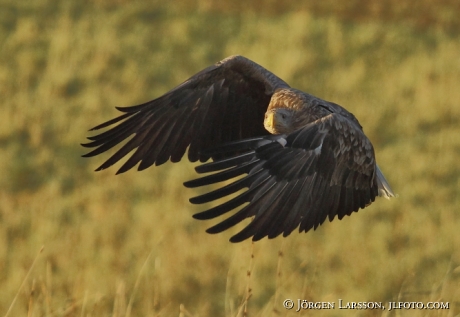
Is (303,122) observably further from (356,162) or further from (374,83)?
(374,83)

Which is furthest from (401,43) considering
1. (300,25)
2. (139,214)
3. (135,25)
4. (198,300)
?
(198,300)

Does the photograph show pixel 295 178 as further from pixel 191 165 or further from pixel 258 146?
pixel 191 165

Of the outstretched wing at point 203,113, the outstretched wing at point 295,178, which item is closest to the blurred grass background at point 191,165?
the outstretched wing at point 295,178

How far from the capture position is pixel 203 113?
5.78 metres

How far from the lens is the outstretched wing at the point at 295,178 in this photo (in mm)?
4035

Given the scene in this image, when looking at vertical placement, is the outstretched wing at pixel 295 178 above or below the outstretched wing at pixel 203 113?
below

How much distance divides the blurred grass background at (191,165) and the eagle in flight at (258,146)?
0.29 m

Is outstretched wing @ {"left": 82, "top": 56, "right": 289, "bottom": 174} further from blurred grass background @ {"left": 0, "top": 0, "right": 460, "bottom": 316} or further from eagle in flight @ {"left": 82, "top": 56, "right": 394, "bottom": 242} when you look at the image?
blurred grass background @ {"left": 0, "top": 0, "right": 460, "bottom": 316}

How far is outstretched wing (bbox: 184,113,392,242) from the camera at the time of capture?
404 cm

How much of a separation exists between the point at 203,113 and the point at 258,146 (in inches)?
57.4

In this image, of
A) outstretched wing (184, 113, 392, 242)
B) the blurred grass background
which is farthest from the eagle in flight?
the blurred grass background

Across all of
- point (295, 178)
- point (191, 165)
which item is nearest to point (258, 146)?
point (295, 178)

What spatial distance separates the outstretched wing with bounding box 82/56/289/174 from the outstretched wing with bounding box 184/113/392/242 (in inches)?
37.1

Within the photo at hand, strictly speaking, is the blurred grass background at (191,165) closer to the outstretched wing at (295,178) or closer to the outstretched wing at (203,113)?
the outstretched wing at (295,178)
